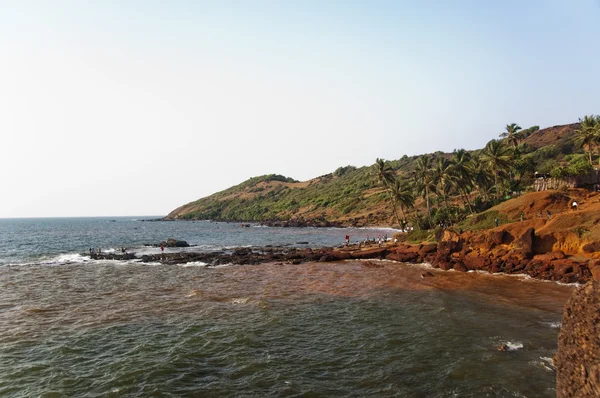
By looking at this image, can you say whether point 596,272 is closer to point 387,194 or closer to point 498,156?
point 498,156

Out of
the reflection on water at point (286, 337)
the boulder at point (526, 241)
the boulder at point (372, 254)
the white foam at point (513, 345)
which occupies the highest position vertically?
the boulder at point (526, 241)

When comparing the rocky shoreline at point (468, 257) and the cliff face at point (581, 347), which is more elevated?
the cliff face at point (581, 347)

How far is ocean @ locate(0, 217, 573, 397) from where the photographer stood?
16.2m

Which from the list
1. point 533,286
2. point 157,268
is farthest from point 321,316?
point 157,268

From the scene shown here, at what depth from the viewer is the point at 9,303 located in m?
31.6

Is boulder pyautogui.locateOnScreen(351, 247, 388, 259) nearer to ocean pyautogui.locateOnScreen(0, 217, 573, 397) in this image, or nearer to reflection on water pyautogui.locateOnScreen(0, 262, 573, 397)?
ocean pyautogui.locateOnScreen(0, 217, 573, 397)

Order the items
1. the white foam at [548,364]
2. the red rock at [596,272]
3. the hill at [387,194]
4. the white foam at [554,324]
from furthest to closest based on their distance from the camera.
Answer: the hill at [387,194], the red rock at [596,272], the white foam at [554,324], the white foam at [548,364]

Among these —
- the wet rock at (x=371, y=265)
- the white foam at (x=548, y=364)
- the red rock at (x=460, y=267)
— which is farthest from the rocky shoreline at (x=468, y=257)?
the white foam at (x=548, y=364)

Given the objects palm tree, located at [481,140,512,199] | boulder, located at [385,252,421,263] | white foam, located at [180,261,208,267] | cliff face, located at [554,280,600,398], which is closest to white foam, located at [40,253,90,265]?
white foam, located at [180,261,208,267]

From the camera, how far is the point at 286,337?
22000 mm

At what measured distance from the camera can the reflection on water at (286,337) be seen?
16297 mm

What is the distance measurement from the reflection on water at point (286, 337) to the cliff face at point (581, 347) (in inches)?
304

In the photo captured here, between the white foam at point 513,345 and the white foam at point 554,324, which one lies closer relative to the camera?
the white foam at point 513,345

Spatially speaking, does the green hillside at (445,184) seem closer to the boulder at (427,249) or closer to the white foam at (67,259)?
the boulder at (427,249)
